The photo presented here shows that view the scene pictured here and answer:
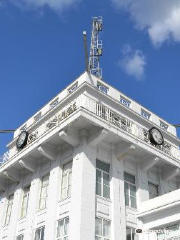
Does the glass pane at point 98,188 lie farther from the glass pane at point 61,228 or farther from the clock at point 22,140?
the clock at point 22,140

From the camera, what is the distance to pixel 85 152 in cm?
2228

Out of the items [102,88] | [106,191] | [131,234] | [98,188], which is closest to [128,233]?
[131,234]

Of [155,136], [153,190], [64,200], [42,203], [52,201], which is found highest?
[155,136]

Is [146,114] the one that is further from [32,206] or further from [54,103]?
[32,206]

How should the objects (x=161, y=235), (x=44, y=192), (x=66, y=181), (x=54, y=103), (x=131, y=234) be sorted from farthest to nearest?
(x=54, y=103)
(x=44, y=192)
(x=66, y=181)
(x=131, y=234)
(x=161, y=235)

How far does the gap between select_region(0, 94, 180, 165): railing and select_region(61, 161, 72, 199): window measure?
2680mm

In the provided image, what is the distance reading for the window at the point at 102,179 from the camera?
22.2 metres

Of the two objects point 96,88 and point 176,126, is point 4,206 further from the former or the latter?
point 176,126

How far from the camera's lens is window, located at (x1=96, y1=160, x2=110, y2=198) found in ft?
72.7

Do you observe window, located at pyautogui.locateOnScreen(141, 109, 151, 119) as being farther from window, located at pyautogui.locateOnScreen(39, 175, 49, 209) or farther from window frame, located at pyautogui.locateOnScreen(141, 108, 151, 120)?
window, located at pyautogui.locateOnScreen(39, 175, 49, 209)

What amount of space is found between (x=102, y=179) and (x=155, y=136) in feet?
19.9

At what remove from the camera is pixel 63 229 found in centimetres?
2078

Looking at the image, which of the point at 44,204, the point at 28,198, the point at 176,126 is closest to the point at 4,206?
the point at 28,198

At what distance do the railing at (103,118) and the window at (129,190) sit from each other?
2773 mm
